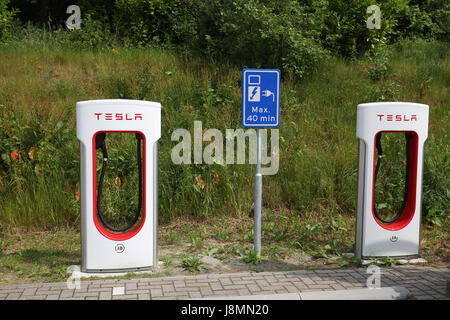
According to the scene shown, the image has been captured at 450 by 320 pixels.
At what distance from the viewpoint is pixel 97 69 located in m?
9.43

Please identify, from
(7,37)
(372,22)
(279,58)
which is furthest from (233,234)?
(7,37)

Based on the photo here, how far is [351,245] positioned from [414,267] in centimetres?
87

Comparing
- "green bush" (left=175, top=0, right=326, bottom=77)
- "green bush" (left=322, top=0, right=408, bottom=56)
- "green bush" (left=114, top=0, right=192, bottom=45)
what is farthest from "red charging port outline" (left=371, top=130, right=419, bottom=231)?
"green bush" (left=114, top=0, right=192, bottom=45)

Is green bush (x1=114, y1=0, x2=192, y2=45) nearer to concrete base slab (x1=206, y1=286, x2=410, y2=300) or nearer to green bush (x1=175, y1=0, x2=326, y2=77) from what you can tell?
green bush (x1=175, y1=0, x2=326, y2=77)

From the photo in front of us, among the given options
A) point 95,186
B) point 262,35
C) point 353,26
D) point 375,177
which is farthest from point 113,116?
point 353,26

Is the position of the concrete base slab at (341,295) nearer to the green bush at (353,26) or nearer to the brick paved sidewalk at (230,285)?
the brick paved sidewalk at (230,285)

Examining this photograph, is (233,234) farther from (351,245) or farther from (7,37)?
(7,37)

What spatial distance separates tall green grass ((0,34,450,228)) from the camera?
6660mm

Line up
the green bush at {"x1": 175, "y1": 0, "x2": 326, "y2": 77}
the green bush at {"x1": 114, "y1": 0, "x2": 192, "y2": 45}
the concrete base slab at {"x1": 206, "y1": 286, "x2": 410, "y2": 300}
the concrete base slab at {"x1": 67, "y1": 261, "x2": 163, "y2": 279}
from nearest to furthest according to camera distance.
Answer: the concrete base slab at {"x1": 206, "y1": 286, "x2": 410, "y2": 300} → the concrete base slab at {"x1": 67, "y1": 261, "x2": 163, "y2": 279} → the green bush at {"x1": 175, "y1": 0, "x2": 326, "y2": 77} → the green bush at {"x1": 114, "y1": 0, "x2": 192, "y2": 45}

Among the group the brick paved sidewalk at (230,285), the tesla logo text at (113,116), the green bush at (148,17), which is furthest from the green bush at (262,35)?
the brick paved sidewalk at (230,285)

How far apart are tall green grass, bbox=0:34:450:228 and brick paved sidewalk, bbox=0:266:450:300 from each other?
2.06m

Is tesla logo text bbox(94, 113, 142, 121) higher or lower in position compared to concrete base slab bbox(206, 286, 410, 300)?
higher

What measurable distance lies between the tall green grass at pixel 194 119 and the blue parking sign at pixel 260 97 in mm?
2007

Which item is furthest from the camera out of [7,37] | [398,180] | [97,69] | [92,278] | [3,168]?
[7,37]
